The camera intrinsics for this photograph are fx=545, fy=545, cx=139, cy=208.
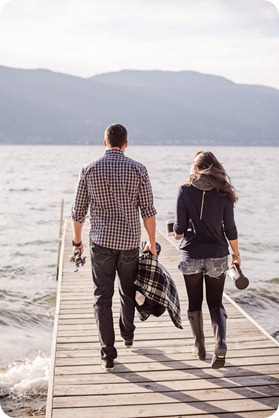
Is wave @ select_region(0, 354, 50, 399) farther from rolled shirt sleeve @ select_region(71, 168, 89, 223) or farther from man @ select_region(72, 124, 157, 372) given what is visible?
rolled shirt sleeve @ select_region(71, 168, 89, 223)

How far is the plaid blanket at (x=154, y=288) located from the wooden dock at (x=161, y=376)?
20.7 inches

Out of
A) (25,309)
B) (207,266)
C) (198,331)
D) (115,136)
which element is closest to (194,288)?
(207,266)

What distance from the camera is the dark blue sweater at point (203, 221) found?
4844mm

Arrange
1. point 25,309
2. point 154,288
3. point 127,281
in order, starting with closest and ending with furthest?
1. point 127,281
2. point 154,288
3. point 25,309

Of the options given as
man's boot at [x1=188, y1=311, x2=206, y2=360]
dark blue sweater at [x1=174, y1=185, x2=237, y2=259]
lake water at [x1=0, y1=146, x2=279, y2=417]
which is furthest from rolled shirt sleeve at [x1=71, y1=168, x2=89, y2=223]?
lake water at [x1=0, y1=146, x2=279, y2=417]

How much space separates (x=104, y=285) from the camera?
4.94 m

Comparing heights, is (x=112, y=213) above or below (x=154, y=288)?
above

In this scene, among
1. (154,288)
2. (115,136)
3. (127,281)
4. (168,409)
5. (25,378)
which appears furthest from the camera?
(25,378)

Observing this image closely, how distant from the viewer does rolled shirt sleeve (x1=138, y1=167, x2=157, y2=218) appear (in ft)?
15.8

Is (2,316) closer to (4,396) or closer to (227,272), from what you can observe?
(4,396)

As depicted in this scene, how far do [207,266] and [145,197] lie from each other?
2.74ft

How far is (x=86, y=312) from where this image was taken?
712 centimetres

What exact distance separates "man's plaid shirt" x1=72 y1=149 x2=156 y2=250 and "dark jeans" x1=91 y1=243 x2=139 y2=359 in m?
0.10

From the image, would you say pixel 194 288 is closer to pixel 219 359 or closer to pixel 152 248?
pixel 152 248
